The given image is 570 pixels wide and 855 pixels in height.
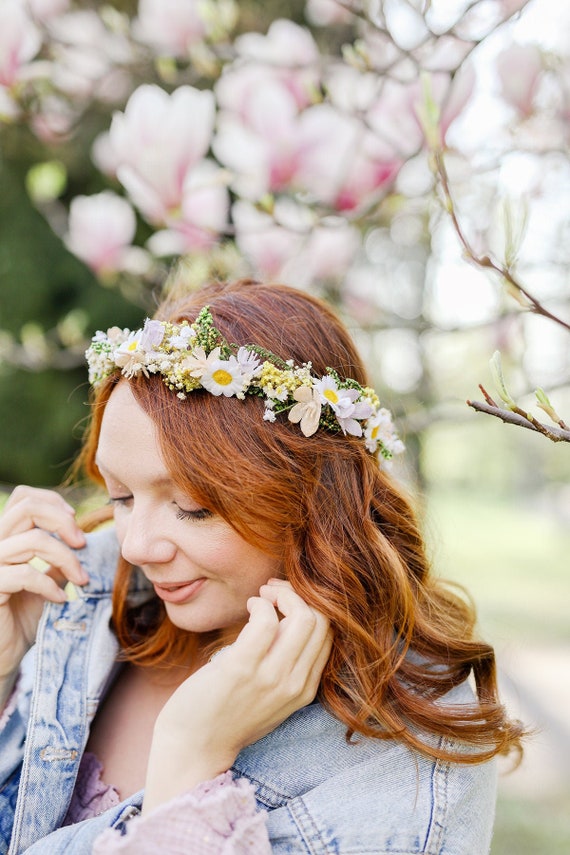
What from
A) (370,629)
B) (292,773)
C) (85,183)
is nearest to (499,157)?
(370,629)

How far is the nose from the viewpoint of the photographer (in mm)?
1438

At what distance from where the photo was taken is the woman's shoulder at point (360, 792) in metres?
1.32

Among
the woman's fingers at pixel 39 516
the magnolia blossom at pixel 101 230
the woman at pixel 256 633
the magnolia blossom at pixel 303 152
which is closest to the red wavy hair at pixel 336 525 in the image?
the woman at pixel 256 633

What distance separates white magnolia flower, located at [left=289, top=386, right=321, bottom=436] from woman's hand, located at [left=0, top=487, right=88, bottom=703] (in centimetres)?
60

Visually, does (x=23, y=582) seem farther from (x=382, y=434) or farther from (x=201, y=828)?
(x=382, y=434)

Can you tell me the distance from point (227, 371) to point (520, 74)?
34.3 inches

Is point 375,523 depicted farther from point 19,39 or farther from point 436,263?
point 19,39

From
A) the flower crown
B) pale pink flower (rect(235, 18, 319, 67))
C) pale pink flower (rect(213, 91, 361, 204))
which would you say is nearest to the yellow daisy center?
the flower crown

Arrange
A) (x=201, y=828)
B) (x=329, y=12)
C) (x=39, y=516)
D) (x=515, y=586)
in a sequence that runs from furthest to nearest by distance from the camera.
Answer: (x=515, y=586), (x=329, y=12), (x=39, y=516), (x=201, y=828)

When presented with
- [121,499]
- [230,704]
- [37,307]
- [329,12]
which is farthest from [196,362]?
[37,307]

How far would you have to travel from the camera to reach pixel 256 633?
1.33 m

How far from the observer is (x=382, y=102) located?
1938 mm

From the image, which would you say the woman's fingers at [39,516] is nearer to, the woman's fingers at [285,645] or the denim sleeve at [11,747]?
the denim sleeve at [11,747]

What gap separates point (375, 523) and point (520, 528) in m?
15.6
